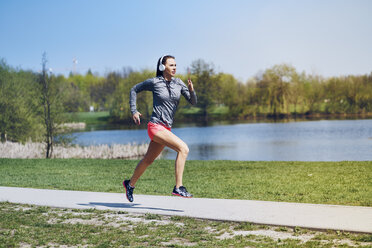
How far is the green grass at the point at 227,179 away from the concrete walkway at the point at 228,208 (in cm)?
148

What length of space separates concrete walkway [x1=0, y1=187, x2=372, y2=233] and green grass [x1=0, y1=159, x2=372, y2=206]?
4.86 feet

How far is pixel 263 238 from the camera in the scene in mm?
5402

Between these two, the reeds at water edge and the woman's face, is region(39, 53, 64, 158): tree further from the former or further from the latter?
the woman's face

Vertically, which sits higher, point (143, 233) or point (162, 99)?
point (162, 99)

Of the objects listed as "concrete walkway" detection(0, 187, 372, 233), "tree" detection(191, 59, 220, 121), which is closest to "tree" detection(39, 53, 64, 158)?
"concrete walkway" detection(0, 187, 372, 233)

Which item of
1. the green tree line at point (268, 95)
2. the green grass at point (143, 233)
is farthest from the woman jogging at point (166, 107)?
Answer: the green tree line at point (268, 95)

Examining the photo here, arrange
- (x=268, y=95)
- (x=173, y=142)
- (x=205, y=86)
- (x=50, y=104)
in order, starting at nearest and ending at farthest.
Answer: (x=173, y=142) < (x=50, y=104) < (x=268, y=95) < (x=205, y=86)

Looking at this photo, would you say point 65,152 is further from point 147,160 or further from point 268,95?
point 268,95

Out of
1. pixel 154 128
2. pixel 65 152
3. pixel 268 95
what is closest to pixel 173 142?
pixel 154 128

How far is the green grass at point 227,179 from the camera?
923cm

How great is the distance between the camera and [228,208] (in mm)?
7016

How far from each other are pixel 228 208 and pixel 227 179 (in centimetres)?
492

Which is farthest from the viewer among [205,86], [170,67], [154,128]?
[205,86]

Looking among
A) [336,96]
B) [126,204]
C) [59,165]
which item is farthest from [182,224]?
[336,96]
